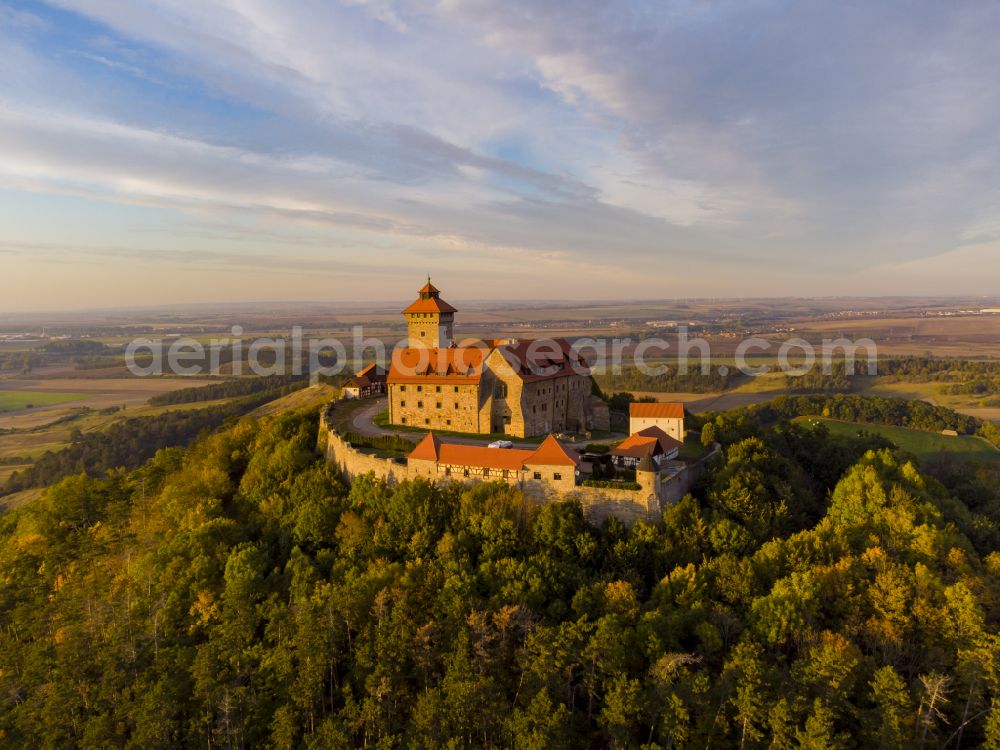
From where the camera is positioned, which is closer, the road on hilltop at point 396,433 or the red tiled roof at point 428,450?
the red tiled roof at point 428,450

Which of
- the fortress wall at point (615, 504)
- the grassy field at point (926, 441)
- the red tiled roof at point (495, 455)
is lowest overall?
the grassy field at point (926, 441)

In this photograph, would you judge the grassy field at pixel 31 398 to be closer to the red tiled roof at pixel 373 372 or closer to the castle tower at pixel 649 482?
the red tiled roof at pixel 373 372

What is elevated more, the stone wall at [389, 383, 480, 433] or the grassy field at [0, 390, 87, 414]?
the stone wall at [389, 383, 480, 433]

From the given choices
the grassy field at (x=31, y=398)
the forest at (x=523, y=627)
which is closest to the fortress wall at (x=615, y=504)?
the forest at (x=523, y=627)

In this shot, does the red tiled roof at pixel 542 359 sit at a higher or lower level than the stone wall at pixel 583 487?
higher

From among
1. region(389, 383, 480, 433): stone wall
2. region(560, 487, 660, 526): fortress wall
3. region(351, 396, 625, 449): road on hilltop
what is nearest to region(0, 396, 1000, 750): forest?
region(560, 487, 660, 526): fortress wall

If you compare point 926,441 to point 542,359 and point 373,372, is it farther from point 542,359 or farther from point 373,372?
point 373,372

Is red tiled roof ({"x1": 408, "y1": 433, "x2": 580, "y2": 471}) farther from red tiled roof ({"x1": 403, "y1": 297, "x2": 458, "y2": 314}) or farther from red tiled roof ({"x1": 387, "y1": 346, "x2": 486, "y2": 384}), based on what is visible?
red tiled roof ({"x1": 403, "y1": 297, "x2": 458, "y2": 314})

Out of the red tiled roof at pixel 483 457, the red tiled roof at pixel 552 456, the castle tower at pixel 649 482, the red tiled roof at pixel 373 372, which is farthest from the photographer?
the red tiled roof at pixel 373 372
